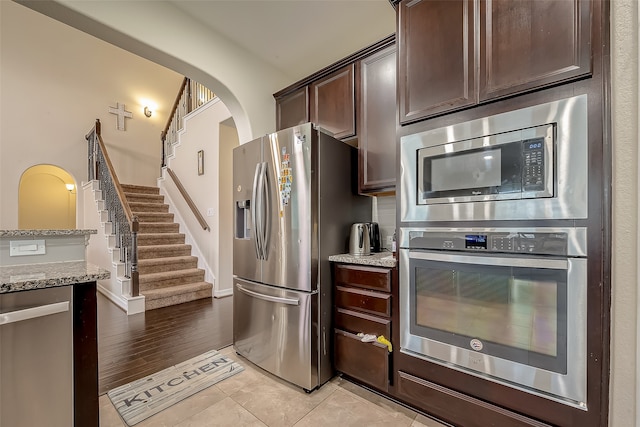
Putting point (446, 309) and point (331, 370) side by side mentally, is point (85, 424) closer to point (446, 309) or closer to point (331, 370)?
point (331, 370)

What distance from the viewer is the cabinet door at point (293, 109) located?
8.79 feet

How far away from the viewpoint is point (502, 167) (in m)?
1.35

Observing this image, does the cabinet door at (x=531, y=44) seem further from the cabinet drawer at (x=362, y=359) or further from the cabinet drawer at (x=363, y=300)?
the cabinet drawer at (x=362, y=359)

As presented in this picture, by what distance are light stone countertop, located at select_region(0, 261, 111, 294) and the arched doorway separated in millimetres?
6373

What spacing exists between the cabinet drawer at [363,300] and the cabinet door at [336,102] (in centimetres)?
127

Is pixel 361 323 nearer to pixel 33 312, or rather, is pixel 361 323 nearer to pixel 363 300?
pixel 363 300

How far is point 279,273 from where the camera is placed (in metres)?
2.07

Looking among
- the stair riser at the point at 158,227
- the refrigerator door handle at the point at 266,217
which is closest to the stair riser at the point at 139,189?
the stair riser at the point at 158,227

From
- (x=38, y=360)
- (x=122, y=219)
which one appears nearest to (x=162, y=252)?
(x=122, y=219)

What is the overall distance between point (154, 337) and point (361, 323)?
7.30ft

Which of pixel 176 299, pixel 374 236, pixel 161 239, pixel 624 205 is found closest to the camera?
pixel 624 205

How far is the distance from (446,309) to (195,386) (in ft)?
5.87

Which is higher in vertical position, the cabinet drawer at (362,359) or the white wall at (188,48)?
the white wall at (188,48)

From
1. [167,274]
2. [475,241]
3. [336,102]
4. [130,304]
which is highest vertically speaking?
[336,102]
